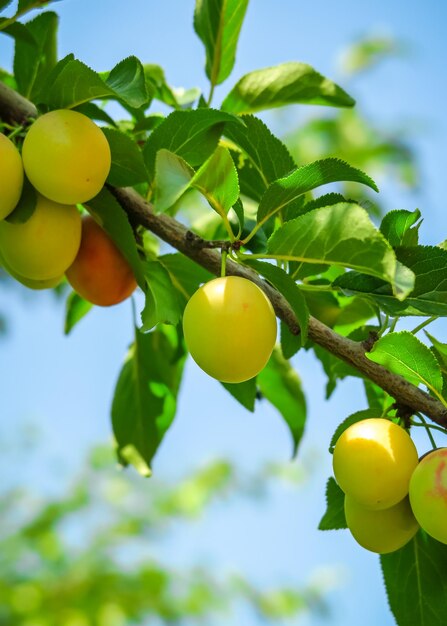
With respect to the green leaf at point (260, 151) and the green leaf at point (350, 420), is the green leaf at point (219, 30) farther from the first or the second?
the green leaf at point (350, 420)

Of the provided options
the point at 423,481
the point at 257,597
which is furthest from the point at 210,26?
the point at 257,597

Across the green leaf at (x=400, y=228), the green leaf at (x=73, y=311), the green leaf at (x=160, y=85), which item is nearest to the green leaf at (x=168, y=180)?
the green leaf at (x=400, y=228)

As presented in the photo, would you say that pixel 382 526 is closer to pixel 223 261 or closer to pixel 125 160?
pixel 223 261

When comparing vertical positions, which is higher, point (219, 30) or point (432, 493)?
point (219, 30)

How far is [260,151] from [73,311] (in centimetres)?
50

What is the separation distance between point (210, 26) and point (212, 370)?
56 centimetres

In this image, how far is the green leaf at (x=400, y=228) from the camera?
31.3 inches

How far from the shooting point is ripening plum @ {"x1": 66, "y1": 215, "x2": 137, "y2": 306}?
929 millimetres

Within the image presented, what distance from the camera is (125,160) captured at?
84 centimetres

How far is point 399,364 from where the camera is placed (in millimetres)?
766

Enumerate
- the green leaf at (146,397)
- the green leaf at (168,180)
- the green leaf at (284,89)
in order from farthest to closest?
the green leaf at (146,397), the green leaf at (284,89), the green leaf at (168,180)

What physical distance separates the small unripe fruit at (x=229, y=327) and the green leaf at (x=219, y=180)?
83 millimetres

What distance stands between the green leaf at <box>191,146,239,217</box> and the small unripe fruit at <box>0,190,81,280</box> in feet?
0.66

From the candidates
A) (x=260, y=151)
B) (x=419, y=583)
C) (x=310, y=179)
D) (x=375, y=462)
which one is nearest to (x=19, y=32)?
(x=260, y=151)
